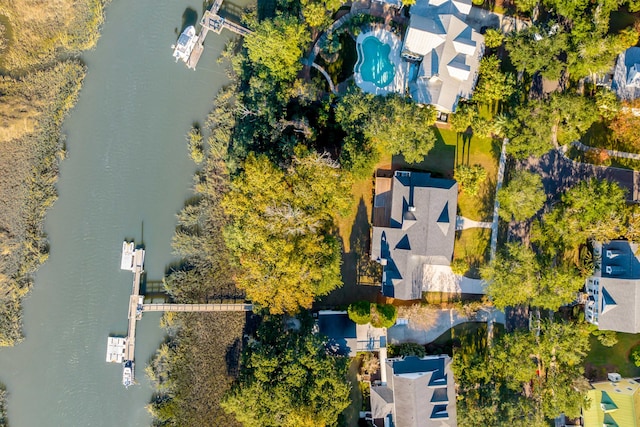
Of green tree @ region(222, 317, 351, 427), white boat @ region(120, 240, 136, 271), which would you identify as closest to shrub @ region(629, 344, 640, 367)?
green tree @ region(222, 317, 351, 427)

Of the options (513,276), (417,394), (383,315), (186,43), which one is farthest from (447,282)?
(186,43)

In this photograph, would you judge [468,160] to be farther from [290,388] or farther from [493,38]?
[290,388]

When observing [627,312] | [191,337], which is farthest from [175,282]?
[627,312]

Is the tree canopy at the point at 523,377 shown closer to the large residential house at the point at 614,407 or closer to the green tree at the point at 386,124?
the large residential house at the point at 614,407

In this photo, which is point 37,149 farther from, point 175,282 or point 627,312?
point 627,312

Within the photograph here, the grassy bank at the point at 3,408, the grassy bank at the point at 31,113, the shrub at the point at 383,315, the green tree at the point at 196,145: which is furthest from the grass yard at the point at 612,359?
the grassy bank at the point at 3,408

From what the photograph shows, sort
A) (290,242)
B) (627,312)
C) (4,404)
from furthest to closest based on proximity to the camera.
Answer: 1. (4,404)
2. (627,312)
3. (290,242)
